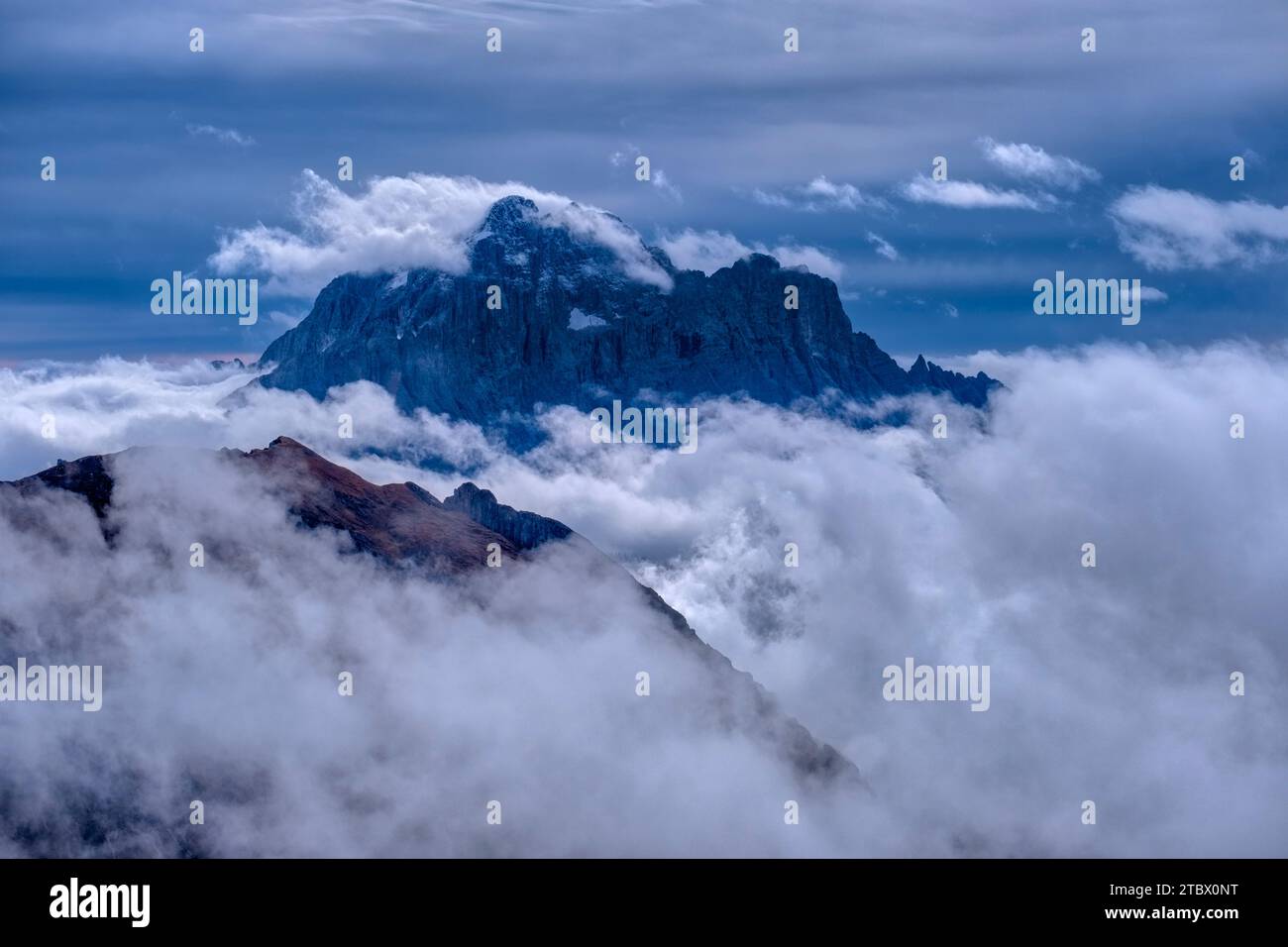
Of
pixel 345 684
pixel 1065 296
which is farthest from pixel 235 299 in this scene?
pixel 1065 296
